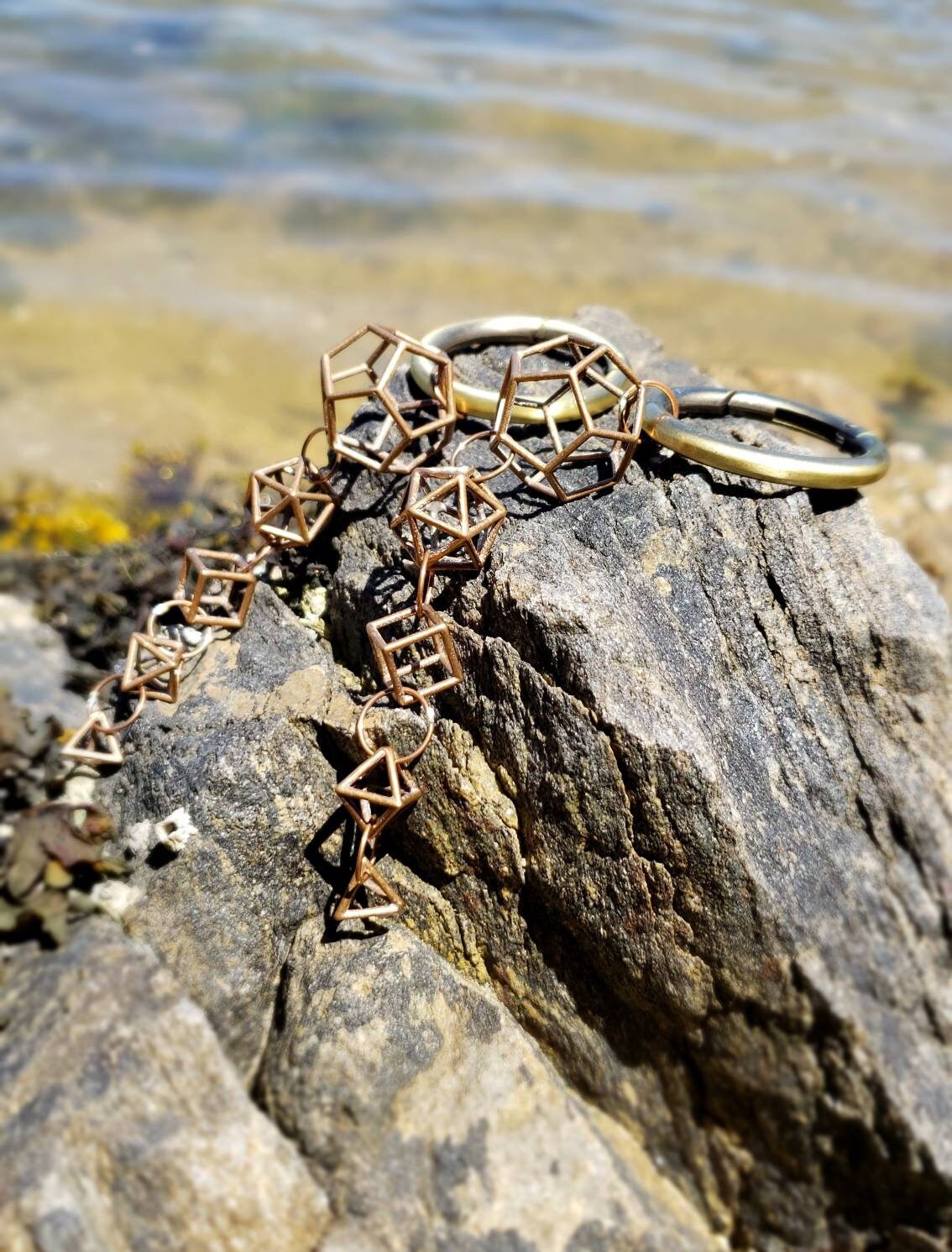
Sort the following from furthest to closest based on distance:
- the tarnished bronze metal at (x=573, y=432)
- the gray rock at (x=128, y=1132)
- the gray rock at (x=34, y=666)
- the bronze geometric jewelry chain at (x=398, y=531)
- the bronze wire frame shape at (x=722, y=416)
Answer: the gray rock at (x=34, y=666) → the tarnished bronze metal at (x=573, y=432) → the bronze wire frame shape at (x=722, y=416) → the bronze geometric jewelry chain at (x=398, y=531) → the gray rock at (x=128, y=1132)

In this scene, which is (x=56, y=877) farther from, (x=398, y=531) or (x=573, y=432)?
(x=573, y=432)

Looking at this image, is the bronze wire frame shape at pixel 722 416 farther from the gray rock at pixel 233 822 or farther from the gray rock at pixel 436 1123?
the gray rock at pixel 436 1123

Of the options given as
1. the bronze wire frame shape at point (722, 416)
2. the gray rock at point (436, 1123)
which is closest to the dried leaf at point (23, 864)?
the gray rock at point (436, 1123)

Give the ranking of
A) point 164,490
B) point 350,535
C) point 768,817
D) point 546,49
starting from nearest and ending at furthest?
point 768,817 < point 350,535 < point 164,490 < point 546,49

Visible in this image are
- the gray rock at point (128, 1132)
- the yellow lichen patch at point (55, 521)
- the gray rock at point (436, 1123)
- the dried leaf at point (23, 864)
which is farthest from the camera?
the yellow lichen patch at point (55, 521)

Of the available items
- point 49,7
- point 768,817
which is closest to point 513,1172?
point 768,817

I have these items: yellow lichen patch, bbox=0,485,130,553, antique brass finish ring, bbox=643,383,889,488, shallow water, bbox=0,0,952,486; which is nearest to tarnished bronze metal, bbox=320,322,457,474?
antique brass finish ring, bbox=643,383,889,488

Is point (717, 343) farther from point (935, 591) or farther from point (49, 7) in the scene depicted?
point (49, 7)

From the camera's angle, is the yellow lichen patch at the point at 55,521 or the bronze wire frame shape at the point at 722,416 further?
the yellow lichen patch at the point at 55,521
